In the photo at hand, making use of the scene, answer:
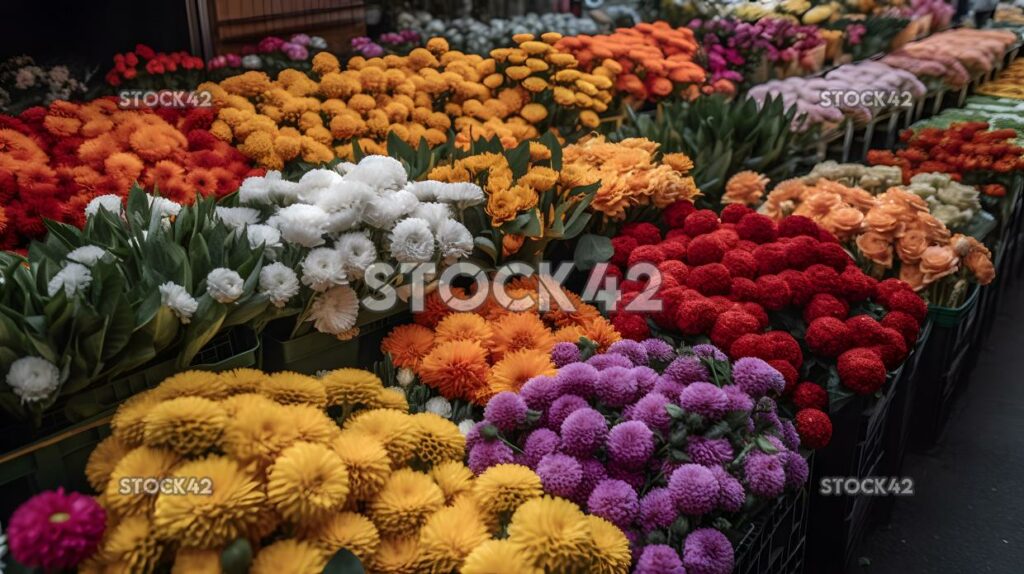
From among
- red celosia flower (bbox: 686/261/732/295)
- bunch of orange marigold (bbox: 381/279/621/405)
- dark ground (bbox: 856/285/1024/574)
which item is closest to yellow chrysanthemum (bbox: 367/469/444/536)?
bunch of orange marigold (bbox: 381/279/621/405)

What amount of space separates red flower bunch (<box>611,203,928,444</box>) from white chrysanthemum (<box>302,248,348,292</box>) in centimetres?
73

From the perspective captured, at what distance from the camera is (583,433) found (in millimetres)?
1300

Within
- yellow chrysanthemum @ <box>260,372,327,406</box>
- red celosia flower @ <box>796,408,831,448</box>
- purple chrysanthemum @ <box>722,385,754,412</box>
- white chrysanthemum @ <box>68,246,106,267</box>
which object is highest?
white chrysanthemum @ <box>68,246,106,267</box>

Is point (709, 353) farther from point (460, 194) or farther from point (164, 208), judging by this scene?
point (164, 208)

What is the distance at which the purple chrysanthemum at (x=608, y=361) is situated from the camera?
154cm

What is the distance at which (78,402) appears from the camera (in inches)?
49.7

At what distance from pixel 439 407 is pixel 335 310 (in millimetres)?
291

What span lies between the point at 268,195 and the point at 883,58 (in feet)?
15.7

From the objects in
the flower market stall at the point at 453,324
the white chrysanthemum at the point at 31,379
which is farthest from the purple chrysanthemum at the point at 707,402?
the white chrysanthemum at the point at 31,379

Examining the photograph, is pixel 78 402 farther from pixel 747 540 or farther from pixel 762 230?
pixel 762 230

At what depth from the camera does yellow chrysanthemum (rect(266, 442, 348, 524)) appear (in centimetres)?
101

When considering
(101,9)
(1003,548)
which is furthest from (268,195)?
(101,9)

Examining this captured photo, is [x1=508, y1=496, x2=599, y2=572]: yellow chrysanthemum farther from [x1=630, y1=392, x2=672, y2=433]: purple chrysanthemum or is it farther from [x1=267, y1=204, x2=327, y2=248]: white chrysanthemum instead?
[x1=267, y1=204, x2=327, y2=248]: white chrysanthemum

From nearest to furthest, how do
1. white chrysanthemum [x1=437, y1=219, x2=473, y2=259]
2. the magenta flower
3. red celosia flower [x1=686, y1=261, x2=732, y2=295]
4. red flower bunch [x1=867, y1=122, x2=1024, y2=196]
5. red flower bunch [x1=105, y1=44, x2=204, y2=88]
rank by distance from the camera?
1. the magenta flower
2. white chrysanthemum [x1=437, y1=219, x2=473, y2=259]
3. red celosia flower [x1=686, y1=261, x2=732, y2=295]
4. red flower bunch [x1=867, y1=122, x2=1024, y2=196]
5. red flower bunch [x1=105, y1=44, x2=204, y2=88]
